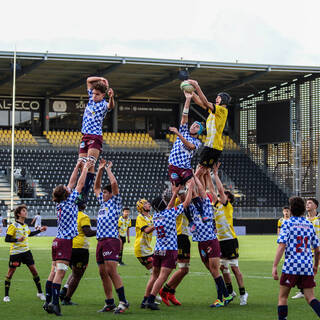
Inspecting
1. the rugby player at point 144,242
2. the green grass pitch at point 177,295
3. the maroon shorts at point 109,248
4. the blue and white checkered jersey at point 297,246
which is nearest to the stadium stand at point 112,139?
the green grass pitch at point 177,295

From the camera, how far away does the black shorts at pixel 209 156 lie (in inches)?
483

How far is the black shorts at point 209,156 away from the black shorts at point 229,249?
5.20ft

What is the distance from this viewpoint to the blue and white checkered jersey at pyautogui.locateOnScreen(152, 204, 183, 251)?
12.1 m

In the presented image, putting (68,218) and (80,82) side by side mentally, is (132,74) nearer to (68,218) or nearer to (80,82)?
(80,82)

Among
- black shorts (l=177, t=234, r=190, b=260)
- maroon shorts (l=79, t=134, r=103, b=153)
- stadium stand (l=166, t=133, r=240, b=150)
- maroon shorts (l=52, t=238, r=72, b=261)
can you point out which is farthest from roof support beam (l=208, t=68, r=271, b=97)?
maroon shorts (l=52, t=238, r=72, b=261)

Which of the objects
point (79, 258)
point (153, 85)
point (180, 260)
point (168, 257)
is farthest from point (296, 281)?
point (153, 85)

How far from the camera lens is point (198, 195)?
1242 centimetres

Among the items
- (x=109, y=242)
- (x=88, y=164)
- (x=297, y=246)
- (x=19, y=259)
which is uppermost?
(x=88, y=164)

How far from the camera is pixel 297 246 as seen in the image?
31.1 ft

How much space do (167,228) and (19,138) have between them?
38815mm

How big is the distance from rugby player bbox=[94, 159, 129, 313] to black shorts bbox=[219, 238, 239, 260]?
2.24m

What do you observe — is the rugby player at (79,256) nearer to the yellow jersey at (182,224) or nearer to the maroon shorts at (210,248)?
the yellow jersey at (182,224)

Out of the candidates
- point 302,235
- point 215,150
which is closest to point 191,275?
point 215,150

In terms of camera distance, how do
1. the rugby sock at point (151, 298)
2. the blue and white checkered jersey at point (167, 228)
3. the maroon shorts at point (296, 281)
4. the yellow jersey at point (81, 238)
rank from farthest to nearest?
the yellow jersey at point (81, 238) < the blue and white checkered jersey at point (167, 228) < the rugby sock at point (151, 298) < the maroon shorts at point (296, 281)
